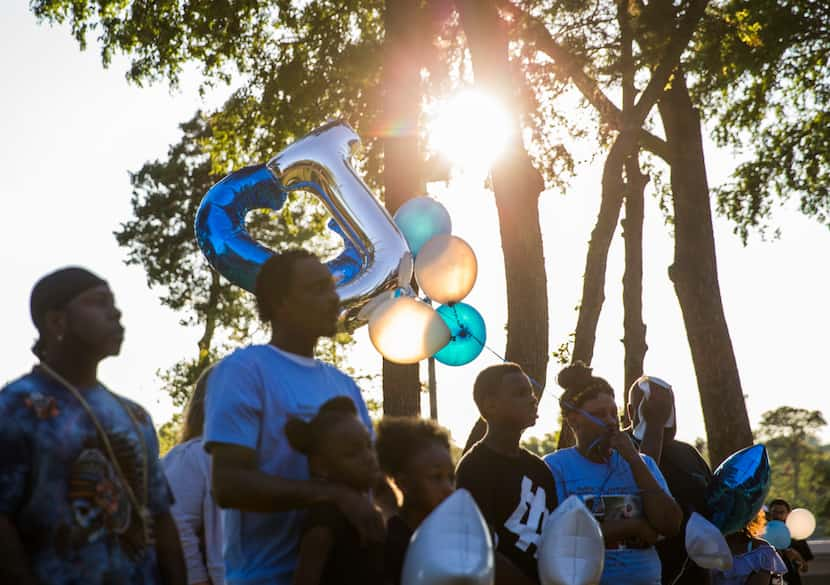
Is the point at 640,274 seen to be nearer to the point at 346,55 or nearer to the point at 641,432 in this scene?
the point at 346,55

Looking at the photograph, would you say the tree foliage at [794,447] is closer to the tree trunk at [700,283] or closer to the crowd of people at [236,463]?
the tree trunk at [700,283]

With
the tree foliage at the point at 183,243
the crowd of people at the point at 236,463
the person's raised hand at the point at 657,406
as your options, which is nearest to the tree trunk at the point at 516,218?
the person's raised hand at the point at 657,406

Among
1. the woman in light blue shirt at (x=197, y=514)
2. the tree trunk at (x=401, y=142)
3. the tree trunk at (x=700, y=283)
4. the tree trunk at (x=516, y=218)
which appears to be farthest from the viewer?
the tree trunk at (x=700, y=283)

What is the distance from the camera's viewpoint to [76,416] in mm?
3350

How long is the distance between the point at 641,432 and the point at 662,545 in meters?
0.57

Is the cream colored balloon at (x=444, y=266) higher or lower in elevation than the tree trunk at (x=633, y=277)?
lower

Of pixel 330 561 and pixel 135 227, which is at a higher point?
pixel 135 227

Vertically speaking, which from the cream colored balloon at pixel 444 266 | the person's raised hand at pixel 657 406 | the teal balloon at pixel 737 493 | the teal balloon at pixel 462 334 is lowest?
the teal balloon at pixel 737 493

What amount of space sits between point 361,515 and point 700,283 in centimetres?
1215

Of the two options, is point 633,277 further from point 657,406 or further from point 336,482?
point 336,482

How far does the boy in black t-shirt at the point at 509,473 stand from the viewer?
4836 millimetres

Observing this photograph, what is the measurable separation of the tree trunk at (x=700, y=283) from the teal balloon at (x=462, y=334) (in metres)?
8.19

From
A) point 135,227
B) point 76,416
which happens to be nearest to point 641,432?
point 76,416

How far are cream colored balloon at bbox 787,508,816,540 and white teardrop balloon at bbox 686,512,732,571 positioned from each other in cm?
601
